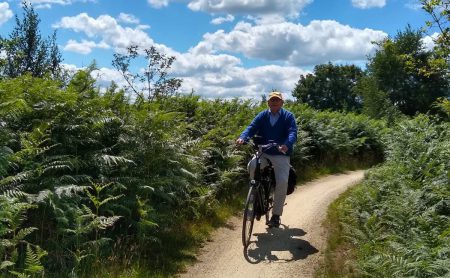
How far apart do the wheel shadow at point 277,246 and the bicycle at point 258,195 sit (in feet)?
0.77

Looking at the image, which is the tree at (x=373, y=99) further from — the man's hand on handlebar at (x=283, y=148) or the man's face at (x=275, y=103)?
the man's hand on handlebar at (x=283, y=148)

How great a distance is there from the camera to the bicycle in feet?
24.2

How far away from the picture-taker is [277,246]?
7.70m

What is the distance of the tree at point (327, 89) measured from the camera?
7056 centimetres

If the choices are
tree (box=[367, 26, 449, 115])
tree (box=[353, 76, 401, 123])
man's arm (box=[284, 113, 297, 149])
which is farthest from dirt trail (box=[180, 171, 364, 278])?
tree (box=[367, 26, 449, 115])

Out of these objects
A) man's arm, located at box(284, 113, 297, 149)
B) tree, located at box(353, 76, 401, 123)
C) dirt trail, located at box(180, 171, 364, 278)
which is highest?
tree, located at box(353, 76, 401, 123)

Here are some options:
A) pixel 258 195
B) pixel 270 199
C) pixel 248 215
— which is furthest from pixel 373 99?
pixel 248 215

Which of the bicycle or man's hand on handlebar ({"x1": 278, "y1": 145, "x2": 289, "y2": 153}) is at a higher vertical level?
man's hand on handlebar ({"x1": 278, "y1": 145, "x2": 289, "y2": 153})

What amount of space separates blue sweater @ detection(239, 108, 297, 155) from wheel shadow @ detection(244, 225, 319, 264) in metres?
1.49

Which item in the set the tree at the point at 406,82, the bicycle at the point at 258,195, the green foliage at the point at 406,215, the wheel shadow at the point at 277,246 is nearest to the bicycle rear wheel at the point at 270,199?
the bicycle at the point at 258,195

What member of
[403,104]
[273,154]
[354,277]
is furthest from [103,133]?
[403,104]

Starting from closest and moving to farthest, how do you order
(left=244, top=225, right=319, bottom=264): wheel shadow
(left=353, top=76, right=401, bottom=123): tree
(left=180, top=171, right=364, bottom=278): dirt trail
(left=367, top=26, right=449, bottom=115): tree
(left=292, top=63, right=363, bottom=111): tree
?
(left=180, top=171, right=364, bottom=278): dirt trail → (left=244, top=225, right=319, bottom=264): wheel shadow → (left=353, top=76, right=401, bottom=123): tree → (left=367, top=26, right=449, bottom=115): tree → (left=292, top=63, right=363, bottom=111): tree

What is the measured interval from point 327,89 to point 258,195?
215 feet

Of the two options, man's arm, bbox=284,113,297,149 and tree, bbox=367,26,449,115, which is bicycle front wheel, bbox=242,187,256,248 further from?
tree, bbox=367,26,449,115
